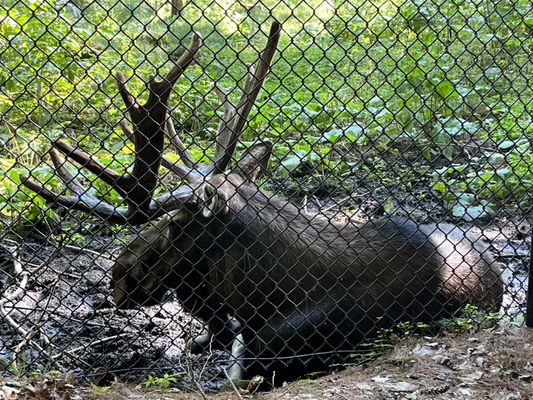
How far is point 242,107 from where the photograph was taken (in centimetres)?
479

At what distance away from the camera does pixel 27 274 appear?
562cm

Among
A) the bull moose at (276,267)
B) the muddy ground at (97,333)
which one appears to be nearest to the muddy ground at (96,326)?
the muddy ground at (97,333)

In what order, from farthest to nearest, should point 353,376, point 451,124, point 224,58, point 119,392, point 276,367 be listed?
point 224,58
point 451,124
point 276,367
point 353,376
point 119,392

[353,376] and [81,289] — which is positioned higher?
[81,289]

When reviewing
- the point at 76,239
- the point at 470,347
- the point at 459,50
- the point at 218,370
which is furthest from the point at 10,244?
the point at 459,50

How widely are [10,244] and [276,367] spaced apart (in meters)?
2.75

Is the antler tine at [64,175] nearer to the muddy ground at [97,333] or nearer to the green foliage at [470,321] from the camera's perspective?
the muddy ground at [97,333]

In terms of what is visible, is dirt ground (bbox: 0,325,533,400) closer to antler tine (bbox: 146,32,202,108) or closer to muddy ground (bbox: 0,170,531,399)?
muddy ground (bbox: 0,170,531,399)

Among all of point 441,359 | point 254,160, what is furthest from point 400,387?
point 254,160

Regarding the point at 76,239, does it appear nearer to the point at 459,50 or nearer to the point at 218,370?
the point at 218,370

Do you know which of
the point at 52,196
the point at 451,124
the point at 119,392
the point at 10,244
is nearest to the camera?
the point at 119,392

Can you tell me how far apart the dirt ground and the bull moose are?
42 cm

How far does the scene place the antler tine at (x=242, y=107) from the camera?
4336 millimetres

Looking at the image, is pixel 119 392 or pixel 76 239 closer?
pixel 119 392
